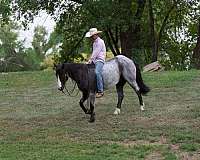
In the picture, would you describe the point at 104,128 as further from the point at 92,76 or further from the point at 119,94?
the point at 119,94

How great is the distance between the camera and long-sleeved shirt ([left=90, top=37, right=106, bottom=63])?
34.7 ft

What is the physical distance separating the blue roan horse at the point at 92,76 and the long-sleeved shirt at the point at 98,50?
26 cm

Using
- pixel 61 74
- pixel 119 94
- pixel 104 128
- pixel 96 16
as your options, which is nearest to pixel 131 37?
pixel 96 16

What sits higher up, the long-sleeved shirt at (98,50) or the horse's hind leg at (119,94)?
the long-sleeved shirt at (98,50)

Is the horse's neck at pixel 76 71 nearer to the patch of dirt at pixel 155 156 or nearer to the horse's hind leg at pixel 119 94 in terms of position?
the horse's hind leg at pixel 119 94

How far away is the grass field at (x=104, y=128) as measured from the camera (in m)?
8.09

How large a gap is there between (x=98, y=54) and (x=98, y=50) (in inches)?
3.6

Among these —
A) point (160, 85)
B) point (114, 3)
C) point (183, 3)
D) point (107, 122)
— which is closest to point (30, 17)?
Answer: point (114, 3)

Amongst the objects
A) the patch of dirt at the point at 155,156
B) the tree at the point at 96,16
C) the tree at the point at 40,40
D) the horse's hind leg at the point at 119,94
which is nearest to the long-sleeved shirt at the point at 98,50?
the horse's hind leg at the point at 119,94

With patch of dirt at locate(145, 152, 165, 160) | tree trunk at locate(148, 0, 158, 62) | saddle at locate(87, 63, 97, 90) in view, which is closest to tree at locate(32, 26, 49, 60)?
tree trunk at locate(148, 0, 158, 62)

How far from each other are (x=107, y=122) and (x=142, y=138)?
1.67 metres

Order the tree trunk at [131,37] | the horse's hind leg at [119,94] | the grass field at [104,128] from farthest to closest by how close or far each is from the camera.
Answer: the tree trunk at [131,37], the horse's hind leg at [119,94], the grass field at [104,128]

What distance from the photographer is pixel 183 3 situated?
110ft

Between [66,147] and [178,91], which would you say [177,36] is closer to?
[178,91]
